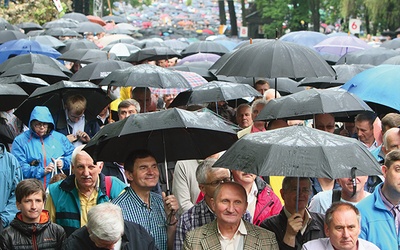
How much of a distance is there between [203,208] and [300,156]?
4.19 ft

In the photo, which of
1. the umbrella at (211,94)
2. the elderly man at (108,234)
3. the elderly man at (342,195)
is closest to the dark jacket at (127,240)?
the elderly man at (108,234)

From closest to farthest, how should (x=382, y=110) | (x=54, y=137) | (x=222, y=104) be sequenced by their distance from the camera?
(x=54, y=137) → (x=382, y=110) → (x=222, y=104)

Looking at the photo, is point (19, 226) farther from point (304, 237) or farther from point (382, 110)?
point (382, 110)

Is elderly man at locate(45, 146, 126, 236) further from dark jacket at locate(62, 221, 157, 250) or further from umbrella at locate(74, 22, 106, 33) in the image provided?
umbrella at locate(74, 22, 106, 33)

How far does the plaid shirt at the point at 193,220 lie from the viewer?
6.57 meters

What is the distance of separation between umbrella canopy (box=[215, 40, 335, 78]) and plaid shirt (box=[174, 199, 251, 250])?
3.02 metres

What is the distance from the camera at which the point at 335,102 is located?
341 inches

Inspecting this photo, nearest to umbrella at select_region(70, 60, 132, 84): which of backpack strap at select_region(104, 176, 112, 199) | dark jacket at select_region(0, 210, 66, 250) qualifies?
backpack strap at select_region(104, 176, 112, 199)

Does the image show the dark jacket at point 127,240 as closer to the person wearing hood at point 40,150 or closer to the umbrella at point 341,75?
the person wearing hood at point 40,150

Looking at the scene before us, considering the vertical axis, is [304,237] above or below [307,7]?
above

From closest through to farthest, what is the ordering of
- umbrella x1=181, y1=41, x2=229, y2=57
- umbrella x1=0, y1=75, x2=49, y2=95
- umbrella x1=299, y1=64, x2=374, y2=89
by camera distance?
umbrella x1=0, y1=75, x2=49, y2=95, umbrella x1=299, y1=64, x2=374, y2=89, umbrella x1=181, y1=41, x2=229, y2=57

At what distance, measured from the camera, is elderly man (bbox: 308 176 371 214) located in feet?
22.6

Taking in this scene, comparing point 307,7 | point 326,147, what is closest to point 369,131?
point 326,147

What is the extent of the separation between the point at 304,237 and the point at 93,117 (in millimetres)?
5015
